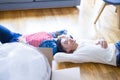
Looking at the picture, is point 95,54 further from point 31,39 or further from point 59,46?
point 31,39

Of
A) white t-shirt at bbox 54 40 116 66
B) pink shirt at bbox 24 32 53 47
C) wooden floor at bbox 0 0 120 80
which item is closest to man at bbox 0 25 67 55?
pink shirt at bbox 24 32 53 47

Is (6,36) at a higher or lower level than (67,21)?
higher

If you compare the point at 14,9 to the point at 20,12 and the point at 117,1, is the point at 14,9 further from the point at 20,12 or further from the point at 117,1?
the point at 117,1

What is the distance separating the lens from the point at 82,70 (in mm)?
1779

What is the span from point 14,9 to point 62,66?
1.16 m

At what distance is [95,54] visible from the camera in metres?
1.78

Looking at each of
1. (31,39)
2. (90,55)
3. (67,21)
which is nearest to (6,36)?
(31,39)

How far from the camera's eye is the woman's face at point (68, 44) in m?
1.71

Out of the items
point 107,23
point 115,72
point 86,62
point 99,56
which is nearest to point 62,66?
point 86,62

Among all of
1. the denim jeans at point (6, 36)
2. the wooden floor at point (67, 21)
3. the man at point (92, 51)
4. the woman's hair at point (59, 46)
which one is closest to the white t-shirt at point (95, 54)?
the man at point (92, 51)

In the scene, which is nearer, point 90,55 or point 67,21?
point 90,55

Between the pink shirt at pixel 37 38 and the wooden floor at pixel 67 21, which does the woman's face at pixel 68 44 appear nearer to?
the pink shirt at pixel 37 38

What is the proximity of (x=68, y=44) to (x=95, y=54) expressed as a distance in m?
0.27

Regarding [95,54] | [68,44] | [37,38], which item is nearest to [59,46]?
[68,44]
